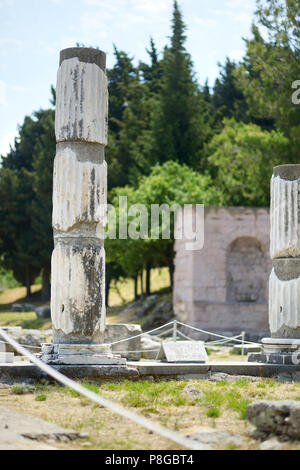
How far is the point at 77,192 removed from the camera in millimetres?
9859

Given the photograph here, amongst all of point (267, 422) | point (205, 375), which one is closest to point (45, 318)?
point (205, 375)

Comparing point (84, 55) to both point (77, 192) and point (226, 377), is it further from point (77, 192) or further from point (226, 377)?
point (226, 377)

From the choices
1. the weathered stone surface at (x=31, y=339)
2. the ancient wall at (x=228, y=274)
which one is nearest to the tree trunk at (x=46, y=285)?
the ancient wall at (x=228, y=274)

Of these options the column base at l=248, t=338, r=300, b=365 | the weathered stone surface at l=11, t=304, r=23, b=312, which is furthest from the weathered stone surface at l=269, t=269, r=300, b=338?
the weathered stone surface at l=11, t=304, r=23, b=312

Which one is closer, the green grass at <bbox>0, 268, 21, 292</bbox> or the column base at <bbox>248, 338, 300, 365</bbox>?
the column base at <bbox>248, 338, 300, 365</bbox>

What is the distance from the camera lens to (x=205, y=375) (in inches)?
416

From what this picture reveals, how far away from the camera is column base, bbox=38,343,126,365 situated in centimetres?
955

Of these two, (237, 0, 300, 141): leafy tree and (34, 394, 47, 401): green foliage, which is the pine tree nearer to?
(237, 0, 300, 141): leafy tree

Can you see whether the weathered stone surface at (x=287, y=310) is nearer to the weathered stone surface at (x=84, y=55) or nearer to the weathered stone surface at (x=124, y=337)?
the weathered stone surface at (x=124, y=337)

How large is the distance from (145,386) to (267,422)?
10.5 feet

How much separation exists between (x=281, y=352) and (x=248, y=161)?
56.1ft

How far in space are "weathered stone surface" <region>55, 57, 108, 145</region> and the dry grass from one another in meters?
3.35

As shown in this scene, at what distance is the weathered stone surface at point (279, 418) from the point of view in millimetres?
6109

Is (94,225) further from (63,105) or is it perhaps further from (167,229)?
(167,229)
